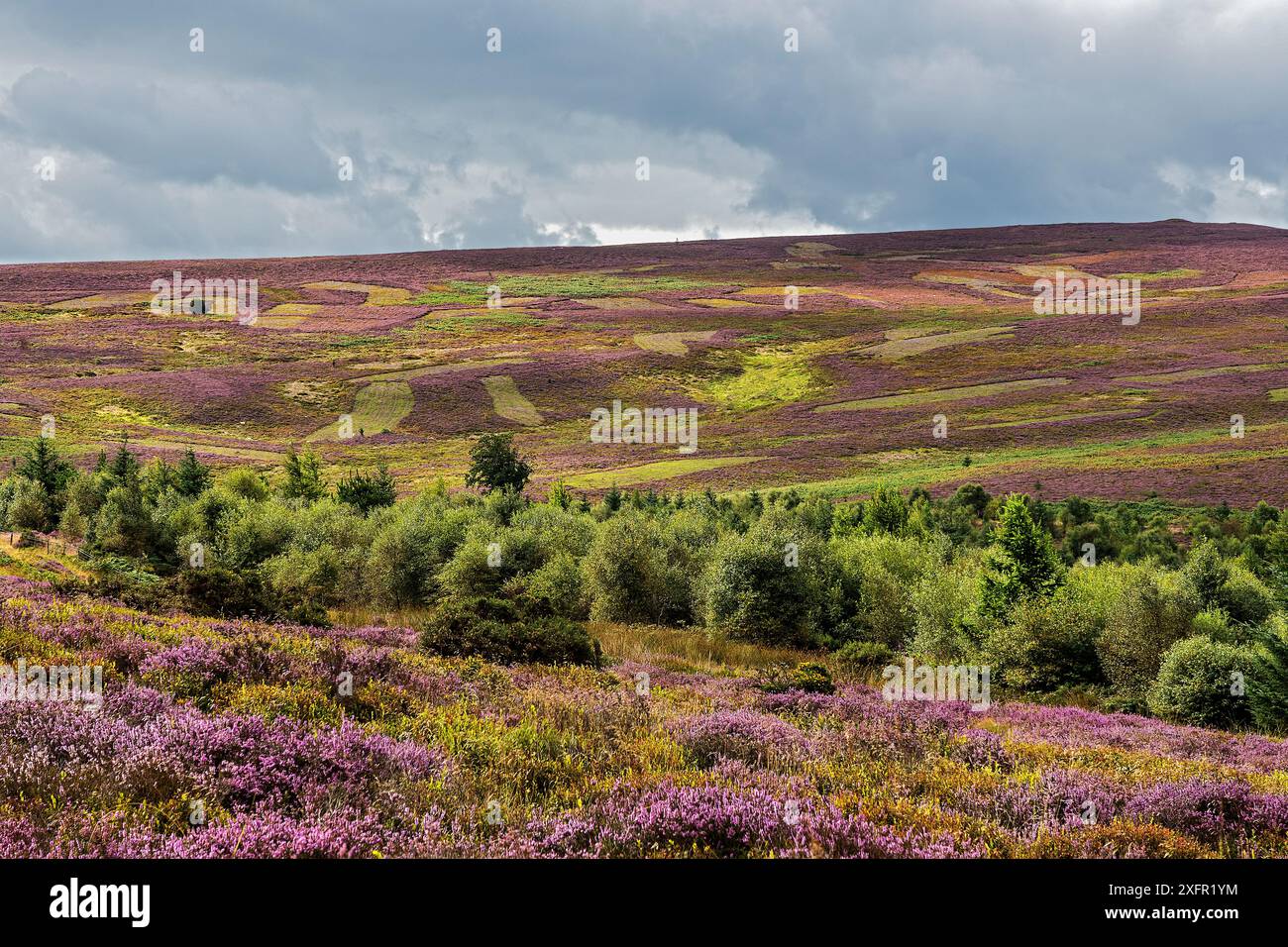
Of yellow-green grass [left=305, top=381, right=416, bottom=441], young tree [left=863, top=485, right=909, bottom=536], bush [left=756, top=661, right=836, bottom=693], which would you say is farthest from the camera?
yellow-green grass [left=305, top=381, right=416, bottom=441]

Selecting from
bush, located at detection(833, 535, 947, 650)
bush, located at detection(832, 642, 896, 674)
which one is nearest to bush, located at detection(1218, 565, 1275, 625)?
bush, located at detection(833, 535, 947, 650)

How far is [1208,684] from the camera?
17.0 m

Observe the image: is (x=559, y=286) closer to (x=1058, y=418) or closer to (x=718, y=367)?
(x=718, y=367)

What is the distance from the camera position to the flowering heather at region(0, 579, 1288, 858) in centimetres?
452

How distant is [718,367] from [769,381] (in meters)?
9.30

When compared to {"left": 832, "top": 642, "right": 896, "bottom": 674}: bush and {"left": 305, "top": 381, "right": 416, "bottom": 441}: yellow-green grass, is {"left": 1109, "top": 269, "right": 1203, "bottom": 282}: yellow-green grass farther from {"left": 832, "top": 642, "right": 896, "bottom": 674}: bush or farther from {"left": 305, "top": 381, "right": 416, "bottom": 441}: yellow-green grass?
{"left": 832, "top": 642, "right": 896, "bottom": 674}: bush

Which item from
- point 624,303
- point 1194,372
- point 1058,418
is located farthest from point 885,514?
point 624,303

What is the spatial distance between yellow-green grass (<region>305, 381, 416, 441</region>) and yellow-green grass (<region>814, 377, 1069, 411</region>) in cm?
5205

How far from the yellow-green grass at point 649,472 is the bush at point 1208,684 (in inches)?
2071

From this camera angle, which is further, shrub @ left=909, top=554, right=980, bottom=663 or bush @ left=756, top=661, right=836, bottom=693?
shrub @ left=909, top=554, right=980, bottom=663

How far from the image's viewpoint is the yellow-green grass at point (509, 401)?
307 ft

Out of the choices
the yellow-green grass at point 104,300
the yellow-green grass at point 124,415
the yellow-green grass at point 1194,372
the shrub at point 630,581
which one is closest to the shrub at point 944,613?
the shrub at point 630,581

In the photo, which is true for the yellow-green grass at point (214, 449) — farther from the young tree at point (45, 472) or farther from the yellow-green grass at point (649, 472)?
the yellow-green grass at point (649, 472)
